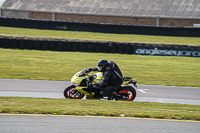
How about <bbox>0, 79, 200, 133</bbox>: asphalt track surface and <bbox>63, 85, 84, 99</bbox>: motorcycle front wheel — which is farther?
<bbox>63, 85, 84, 99</bbox>: motorcycle front wheel

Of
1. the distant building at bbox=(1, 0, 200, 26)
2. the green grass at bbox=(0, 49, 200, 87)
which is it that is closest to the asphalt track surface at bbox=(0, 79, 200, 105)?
the green grass at bbox=(0, 49, 200, 87)

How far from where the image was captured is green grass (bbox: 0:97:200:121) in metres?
7.67

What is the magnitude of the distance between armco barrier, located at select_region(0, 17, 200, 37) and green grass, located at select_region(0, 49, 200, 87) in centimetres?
678

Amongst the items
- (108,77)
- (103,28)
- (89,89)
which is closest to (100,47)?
(103,28)

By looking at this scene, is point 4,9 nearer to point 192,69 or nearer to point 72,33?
point 72,33

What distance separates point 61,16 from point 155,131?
3624 cm

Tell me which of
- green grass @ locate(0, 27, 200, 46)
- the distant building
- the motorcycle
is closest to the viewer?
the motorcycle

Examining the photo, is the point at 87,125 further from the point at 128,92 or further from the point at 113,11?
the point at 113,11

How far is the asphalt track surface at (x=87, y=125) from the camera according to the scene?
635 centimetres

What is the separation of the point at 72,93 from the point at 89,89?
58 cm

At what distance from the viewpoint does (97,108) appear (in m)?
8.25

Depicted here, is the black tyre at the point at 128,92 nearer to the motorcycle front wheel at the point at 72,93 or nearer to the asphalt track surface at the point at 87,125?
the motorcycle front wheel at the point at 72,93

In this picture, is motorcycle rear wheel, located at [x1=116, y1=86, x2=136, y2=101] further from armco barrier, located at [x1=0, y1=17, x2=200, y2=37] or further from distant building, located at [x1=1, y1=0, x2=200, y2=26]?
distant building, located at [x1=1, y1=0, x2=200, y2=26]

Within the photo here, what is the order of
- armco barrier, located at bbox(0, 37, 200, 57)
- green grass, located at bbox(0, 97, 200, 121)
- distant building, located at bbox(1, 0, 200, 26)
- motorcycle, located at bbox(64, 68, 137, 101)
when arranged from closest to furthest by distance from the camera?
green grass, located at bbox(0, 97, 200, 121), motorcycle, located at bbox(64, 68, 137, 101), armco barrier, located at bbox(0, 37, 200, 57), distant building, located at bbox(1, 0, 200, 26)
